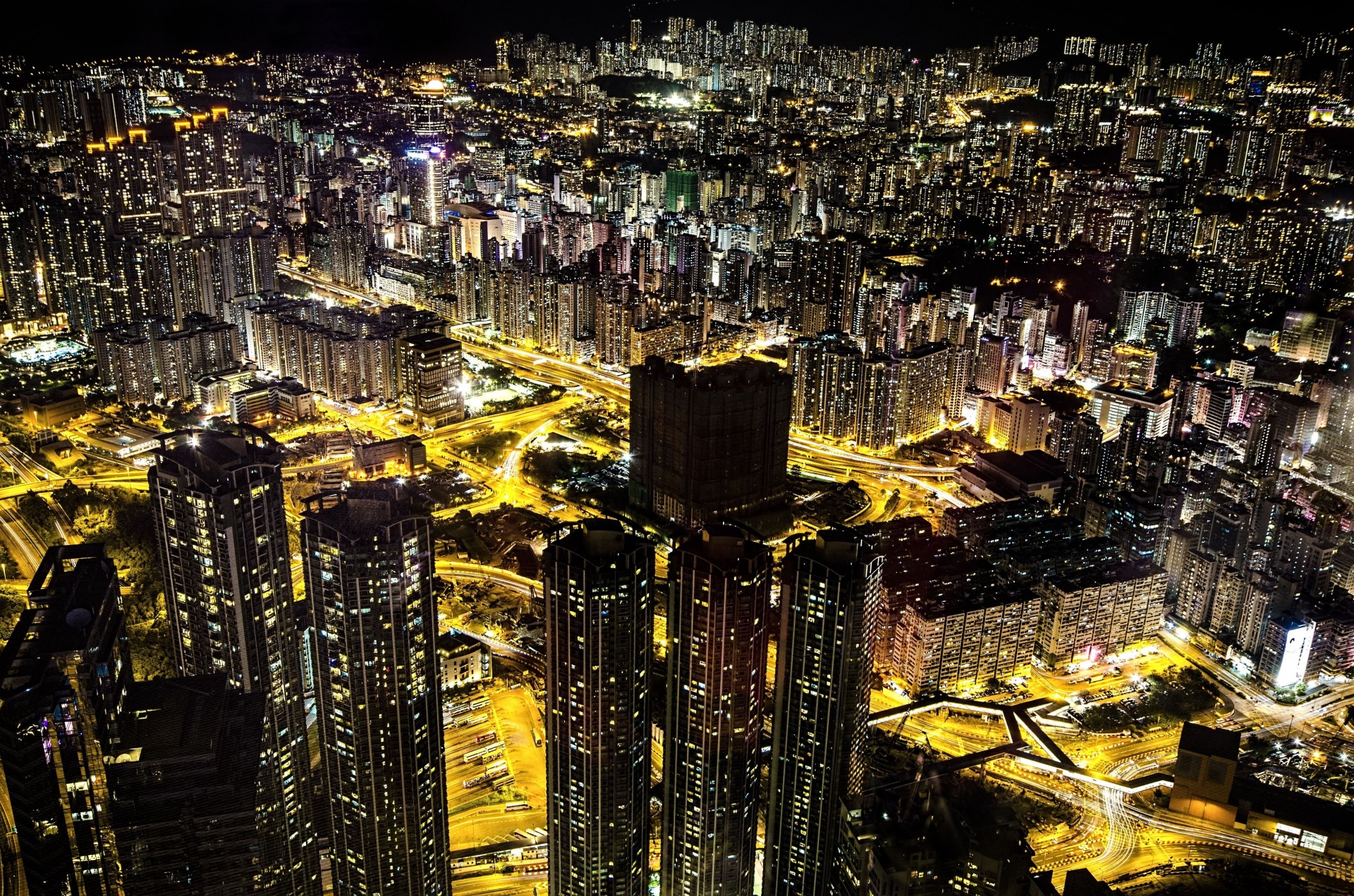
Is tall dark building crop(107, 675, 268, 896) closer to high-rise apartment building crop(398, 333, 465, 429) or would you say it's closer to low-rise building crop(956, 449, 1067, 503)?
low-rise building crop(956, 449, 1067, 503)

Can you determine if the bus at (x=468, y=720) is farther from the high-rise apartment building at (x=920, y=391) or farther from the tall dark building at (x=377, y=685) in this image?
the high-rise apartment building at (x=920, y=391)

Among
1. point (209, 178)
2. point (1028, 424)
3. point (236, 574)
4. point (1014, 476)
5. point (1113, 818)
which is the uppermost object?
point (209, 178)

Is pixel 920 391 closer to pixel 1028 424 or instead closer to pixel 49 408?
pixel 1028 424

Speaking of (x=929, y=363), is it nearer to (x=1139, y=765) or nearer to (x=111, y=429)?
(x=1139, y=765)

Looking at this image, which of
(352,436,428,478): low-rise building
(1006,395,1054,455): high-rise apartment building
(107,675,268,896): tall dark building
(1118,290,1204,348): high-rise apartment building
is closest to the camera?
(107,675,268,896): tall dark building

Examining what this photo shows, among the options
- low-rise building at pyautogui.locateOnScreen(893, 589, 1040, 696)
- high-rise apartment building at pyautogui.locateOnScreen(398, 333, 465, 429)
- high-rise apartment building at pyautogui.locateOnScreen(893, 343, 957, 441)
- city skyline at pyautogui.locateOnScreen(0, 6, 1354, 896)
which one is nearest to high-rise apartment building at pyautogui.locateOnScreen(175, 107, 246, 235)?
city skyline at pyautogui.locateOnScreen(0, 6, 1354, 896)

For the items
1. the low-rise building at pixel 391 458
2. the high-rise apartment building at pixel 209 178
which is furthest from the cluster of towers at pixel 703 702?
the high-rise apartment building at pixel 209 178

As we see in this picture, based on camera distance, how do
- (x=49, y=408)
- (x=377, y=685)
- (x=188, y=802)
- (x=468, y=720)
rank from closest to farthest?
(x=188, y=802) → (x=377, y=685) → (x=468, y=720) → (x=49, y=408)

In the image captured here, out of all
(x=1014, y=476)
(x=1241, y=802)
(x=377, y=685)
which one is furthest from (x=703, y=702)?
(x=1014, y=476)
